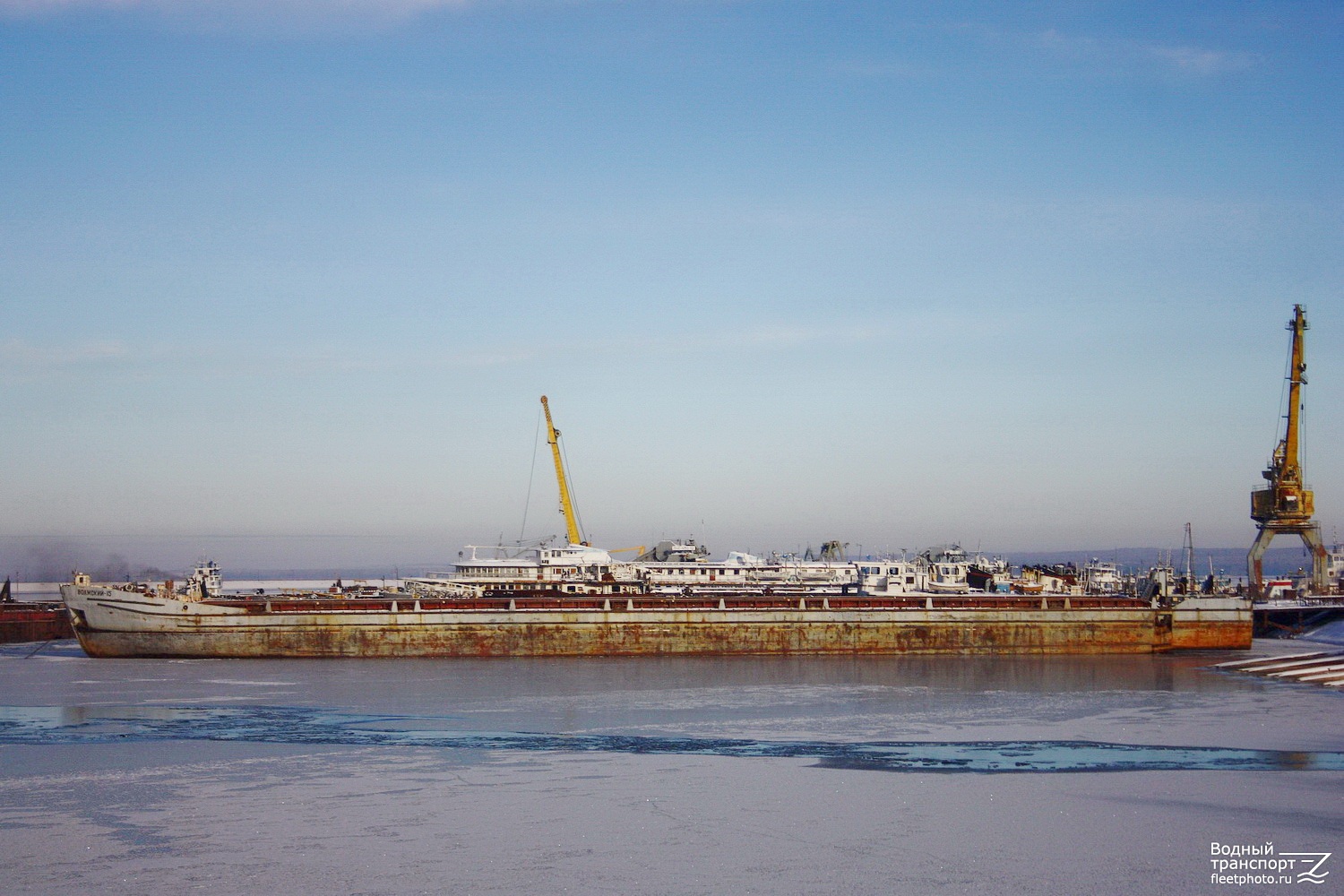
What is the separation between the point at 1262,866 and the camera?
701 inches

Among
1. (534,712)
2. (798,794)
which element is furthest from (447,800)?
(534,712)

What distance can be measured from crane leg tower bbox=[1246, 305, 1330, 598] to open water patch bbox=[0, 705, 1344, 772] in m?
58.6

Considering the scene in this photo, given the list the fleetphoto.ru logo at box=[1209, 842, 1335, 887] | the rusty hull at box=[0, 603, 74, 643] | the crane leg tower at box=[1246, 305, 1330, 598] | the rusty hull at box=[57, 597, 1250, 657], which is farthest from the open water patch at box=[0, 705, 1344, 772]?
the crane leg tower at box=[1246, 305, 1330, 598]

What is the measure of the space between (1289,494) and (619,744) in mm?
67766

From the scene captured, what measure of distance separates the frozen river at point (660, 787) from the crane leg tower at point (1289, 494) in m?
43.6

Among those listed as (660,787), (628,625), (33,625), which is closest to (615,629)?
(628,625)

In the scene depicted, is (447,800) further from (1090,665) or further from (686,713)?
(1090,665)

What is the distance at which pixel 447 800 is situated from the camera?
2220cm

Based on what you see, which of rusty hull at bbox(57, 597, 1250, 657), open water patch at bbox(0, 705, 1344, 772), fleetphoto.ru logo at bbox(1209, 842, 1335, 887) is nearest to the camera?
fleetphoto.ru logo at bbox(1209, 842, 1335, 887)

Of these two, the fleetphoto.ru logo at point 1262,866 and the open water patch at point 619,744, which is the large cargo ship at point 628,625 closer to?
the open water patch at point 619,744

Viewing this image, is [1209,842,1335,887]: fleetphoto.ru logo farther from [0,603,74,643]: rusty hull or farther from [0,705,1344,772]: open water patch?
[0,603,74,643]: rusty hull

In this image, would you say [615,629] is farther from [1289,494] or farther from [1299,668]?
[1289,494]

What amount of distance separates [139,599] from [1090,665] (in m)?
42.5

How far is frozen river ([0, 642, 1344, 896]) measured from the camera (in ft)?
57.7
